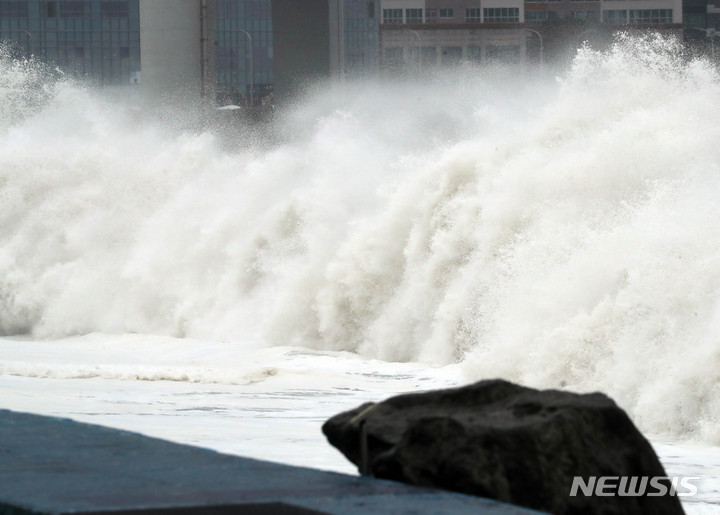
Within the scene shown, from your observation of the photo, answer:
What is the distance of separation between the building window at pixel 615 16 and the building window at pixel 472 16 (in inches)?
398

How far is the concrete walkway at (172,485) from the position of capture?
410 cm

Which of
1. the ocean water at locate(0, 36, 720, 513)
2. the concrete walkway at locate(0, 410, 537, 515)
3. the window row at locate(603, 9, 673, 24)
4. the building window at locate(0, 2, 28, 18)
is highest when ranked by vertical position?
the building window at locate(0, 2, 28, 18)

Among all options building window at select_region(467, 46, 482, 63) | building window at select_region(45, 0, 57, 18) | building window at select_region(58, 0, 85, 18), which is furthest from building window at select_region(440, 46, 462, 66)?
building window at select_region(45, 0, 57, 18)

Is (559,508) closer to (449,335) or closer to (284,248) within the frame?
(449,335)

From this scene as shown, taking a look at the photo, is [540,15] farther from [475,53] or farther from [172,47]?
[172,47]

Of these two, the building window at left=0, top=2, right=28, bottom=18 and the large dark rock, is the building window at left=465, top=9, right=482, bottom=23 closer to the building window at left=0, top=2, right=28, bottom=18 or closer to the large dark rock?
the building window at left=0, top=2, right=28, bottom=18

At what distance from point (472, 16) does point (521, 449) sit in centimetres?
11047

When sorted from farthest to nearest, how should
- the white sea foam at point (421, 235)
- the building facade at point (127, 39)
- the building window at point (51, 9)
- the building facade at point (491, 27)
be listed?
the building window at point (51, 9) → the building facade at point (491, 27) → the building facade at point (127, 39) → the white sea foam at point (421, 235)

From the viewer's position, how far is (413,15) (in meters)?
115

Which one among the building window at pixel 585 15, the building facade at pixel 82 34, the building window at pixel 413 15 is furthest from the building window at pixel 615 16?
the building facade at pixel 82 34

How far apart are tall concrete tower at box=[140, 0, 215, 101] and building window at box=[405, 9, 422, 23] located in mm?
75418

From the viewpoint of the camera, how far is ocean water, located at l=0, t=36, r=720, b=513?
12516mm

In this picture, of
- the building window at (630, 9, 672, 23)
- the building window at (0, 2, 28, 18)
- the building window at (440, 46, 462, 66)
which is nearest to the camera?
the building window at (0, 2, 28, 18)

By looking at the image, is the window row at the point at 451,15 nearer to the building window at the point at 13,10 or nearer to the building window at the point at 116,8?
the building window at the point at 116,8
